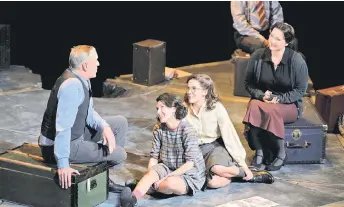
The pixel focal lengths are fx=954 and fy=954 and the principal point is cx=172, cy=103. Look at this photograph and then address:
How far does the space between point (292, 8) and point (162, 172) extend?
5.77 m

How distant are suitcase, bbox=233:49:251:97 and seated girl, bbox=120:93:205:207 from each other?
8.77 ft

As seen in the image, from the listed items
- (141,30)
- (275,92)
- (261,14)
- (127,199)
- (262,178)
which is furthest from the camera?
(141,30)

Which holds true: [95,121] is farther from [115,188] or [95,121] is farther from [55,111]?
[115,188]

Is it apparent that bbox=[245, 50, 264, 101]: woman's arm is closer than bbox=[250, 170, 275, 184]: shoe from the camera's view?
No

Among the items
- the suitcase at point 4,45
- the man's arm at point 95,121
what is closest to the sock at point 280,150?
the man's arm at point 95,121

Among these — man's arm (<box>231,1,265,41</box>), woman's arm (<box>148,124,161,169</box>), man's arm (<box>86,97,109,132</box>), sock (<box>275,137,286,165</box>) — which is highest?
man's arm (<box>231,1,265,41</box>)

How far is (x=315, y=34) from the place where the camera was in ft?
39.1

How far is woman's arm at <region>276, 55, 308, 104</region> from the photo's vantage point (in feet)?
24.5

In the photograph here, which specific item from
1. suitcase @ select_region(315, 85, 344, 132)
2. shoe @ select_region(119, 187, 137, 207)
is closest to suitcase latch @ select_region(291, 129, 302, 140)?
suitcase @ select_region(315, 85, 344, 132)

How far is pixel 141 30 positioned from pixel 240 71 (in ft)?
9.97

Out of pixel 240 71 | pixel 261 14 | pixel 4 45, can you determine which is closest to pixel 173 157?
pixel 240 71

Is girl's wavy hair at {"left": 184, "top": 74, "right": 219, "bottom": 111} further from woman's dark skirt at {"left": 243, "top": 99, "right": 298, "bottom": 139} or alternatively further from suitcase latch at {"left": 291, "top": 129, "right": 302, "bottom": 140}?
suitcase latch at {"left": 291, "top": 129, "right": 302, "bottom": 140}

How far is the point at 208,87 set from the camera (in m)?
6.86

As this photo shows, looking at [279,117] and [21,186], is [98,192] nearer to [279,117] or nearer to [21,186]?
[21,186]
